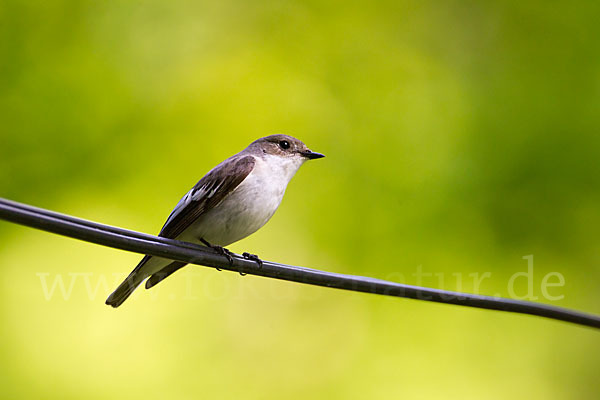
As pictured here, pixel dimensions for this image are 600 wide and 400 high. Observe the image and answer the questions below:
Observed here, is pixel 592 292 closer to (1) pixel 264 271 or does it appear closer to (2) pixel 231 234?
(2) pixel 231 234

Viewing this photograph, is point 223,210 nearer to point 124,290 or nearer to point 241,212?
point 241,212

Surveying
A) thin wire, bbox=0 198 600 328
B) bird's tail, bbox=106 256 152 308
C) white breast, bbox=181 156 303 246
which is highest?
white breast, bbox=181 156 303 246

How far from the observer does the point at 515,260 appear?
625 centimetres

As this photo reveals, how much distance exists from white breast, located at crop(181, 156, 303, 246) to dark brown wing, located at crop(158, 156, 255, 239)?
0.04 metres

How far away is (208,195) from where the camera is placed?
3814 mm

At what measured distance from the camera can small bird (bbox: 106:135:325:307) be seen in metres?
3.76

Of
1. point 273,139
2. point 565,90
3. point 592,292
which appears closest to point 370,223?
point 273,139

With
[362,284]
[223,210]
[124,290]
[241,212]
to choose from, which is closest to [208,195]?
[223,210]

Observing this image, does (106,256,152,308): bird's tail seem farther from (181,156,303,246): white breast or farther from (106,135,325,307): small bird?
(181,156,303,246): white breast

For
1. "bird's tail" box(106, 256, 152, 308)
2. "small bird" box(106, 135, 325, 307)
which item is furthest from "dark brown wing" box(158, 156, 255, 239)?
"bird's tail" box(106, 256, 152, 308)

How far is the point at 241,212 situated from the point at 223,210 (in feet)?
0.40

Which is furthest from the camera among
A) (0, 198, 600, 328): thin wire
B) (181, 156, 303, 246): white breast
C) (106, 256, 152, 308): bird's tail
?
(106, 256, 152, 308): bird's tail

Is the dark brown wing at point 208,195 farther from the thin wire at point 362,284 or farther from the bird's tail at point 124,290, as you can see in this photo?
the thin wire at point 362,284

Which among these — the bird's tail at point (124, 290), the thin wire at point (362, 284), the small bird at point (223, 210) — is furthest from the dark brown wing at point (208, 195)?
the thin wire at point (362, 284)
